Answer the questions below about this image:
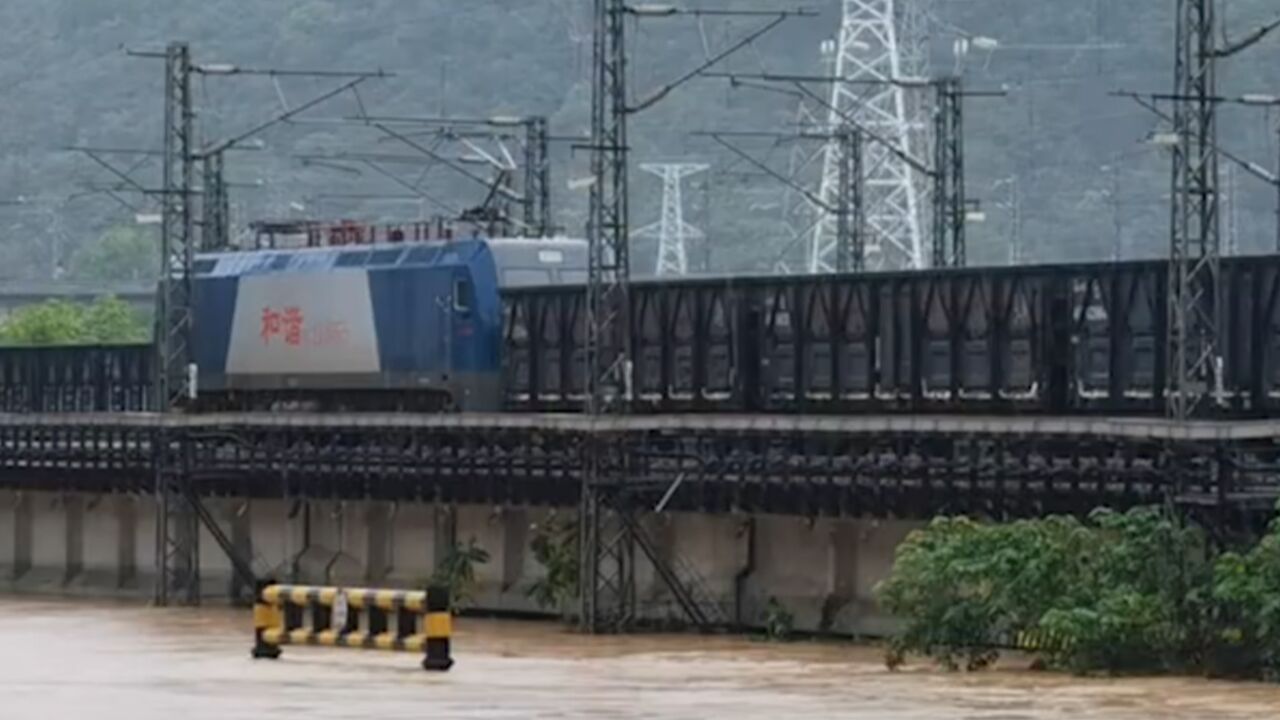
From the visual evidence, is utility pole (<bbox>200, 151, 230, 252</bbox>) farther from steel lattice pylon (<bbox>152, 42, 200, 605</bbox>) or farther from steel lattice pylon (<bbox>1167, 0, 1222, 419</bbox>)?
steel lattice pylon (<bbox>1167, 0, 1222, 419</bbox>)

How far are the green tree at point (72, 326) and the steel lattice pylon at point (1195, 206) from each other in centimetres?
9235

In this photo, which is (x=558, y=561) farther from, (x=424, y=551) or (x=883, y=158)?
(x=883, y=158)

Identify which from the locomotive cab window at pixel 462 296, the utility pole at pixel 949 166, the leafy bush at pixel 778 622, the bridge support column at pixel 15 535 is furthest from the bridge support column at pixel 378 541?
the bridge support column at pixel 15 535

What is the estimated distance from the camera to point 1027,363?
6366 centimetres

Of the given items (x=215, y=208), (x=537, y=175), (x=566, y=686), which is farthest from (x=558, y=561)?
(x=215, y=208)

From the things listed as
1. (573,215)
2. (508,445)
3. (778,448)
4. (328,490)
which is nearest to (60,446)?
(328,490)

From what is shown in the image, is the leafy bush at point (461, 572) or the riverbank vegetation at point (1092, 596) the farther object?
the leafy bush at point (461, 572)

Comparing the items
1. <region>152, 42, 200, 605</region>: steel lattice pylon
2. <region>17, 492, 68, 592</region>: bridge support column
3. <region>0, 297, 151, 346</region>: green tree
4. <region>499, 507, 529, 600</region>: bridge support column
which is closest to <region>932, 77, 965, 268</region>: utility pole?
<region>499, 507, 529, 600</region>: bridge support column

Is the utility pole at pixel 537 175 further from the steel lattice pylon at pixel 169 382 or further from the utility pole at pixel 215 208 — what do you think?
the steel lattice pylon at pixel 169 382

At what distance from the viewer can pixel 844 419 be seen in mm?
61000

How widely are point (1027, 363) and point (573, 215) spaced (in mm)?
135637

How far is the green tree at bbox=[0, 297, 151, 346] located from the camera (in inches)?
5886

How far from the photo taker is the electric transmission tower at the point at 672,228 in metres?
162

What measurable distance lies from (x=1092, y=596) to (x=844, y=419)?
389 inches
